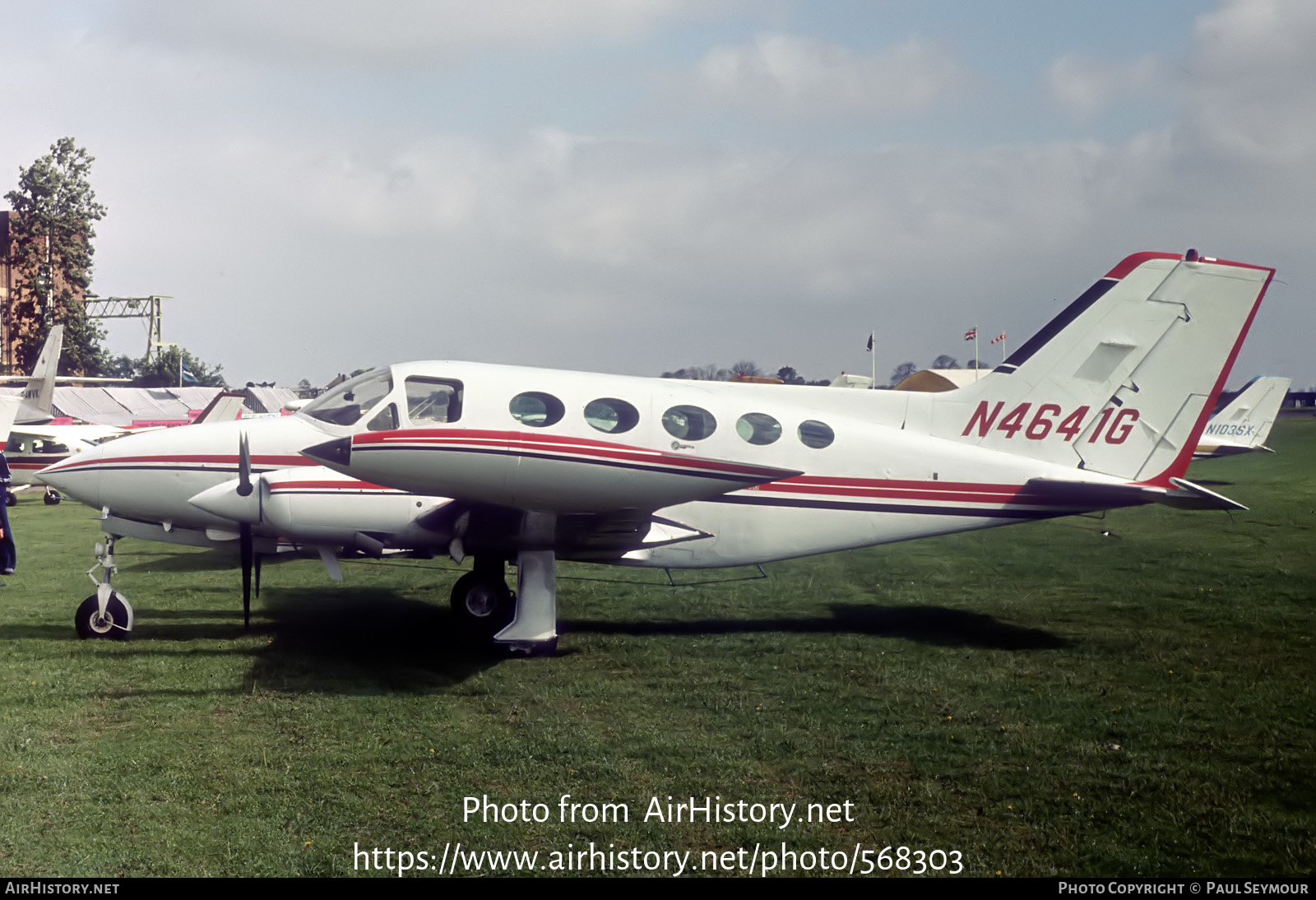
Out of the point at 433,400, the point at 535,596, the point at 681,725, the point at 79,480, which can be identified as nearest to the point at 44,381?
the point at 79,480

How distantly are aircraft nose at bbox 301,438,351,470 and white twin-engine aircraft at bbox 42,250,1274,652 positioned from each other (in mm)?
843

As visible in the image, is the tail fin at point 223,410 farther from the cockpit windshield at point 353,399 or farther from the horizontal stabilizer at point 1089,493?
the horizontal stabilizer at point 1089,493

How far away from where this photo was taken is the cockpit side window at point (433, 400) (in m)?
9.23

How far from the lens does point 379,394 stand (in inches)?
393

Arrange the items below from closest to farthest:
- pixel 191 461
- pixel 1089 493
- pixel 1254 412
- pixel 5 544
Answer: pixel 1089 493 < pixel 191 461 < pixel 5 544 < pixel 1254 412

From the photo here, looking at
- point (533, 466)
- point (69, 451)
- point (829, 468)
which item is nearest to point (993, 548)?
point (829, 468)

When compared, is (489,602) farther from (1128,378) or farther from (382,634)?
(1128,378)

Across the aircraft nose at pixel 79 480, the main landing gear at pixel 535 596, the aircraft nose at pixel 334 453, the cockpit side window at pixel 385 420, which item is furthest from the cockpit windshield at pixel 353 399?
the aircraft nose at pixel 79 480

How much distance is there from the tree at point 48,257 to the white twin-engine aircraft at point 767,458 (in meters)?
67.0

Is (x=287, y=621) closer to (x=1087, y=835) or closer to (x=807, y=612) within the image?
(x=807, y=612)

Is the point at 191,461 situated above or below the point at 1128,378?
below

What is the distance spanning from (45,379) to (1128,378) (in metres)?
31.4

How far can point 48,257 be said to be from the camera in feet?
224

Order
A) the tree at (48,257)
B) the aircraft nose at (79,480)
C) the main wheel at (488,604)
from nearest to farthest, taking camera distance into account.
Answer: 1. the aircraft nose at (79,480)
2. the main wheel at (488,604)
3. the tree at (48,257)
